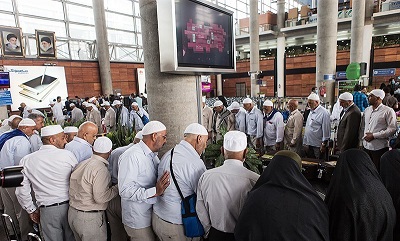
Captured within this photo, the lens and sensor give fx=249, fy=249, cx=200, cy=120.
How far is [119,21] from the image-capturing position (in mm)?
18438

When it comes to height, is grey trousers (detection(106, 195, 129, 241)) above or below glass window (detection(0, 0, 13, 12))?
below

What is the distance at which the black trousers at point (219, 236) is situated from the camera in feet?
6.15

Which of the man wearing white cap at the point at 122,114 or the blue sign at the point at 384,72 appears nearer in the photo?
the man wearing white cap at the point at 122,114

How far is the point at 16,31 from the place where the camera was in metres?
13.0

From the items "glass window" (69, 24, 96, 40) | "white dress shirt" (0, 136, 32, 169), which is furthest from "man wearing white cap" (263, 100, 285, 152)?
"glass window" (69, 24, 96, 40)

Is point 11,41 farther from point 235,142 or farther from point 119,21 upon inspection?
point 235,142

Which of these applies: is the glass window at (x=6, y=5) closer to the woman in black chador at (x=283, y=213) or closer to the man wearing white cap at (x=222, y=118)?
the man wearing white cap at (x=222, y=118)

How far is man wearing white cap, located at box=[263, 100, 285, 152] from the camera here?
5188 millimetres

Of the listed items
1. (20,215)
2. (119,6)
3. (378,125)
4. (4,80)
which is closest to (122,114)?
(4,80)

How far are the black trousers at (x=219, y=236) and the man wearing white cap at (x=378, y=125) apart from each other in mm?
3338

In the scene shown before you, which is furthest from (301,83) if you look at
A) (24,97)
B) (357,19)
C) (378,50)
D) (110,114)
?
(24,97)

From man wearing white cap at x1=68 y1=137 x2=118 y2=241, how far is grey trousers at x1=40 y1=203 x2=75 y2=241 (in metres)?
0.19

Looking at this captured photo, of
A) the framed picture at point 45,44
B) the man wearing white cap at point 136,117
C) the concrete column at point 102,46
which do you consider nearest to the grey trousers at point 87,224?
the man wearing white cap at point 136,117

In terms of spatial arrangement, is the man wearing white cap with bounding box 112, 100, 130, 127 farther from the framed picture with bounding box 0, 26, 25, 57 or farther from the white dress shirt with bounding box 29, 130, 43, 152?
A: the framed picture with bounding box 0, 26, 25, 57
